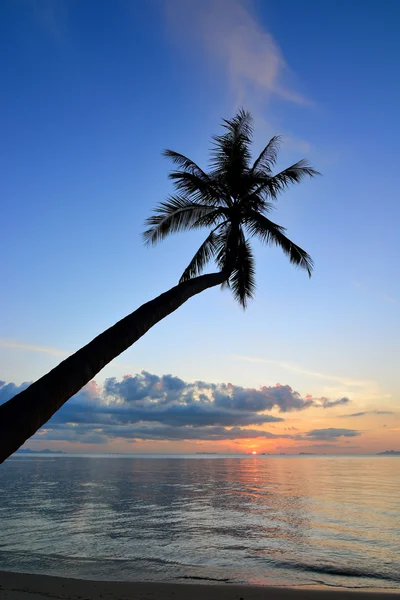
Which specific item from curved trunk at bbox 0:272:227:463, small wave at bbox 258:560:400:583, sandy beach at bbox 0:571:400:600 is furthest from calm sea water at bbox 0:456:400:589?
curved trunk at bbox 0:272:227:463

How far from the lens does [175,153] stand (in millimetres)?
16438

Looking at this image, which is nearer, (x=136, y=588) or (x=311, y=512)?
(x=136, y=588)

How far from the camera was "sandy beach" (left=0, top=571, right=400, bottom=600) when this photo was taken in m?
8.11

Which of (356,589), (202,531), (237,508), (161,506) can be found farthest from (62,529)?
(356,589)

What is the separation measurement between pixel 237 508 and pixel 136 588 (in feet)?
50.7

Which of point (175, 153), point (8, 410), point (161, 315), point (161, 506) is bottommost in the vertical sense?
point (161, 506)

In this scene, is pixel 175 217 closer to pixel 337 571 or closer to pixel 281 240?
pixel 281 240

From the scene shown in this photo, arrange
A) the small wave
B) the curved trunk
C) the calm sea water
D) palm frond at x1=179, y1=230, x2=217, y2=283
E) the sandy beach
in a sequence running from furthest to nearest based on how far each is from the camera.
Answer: palm frond at x1=179, y1=230, x2=217, y2=283
the calm sea water
the small wave
the sandy beach
the curved trunk

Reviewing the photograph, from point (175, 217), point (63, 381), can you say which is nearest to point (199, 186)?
point (175, 217)

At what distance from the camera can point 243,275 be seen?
1772 centimetres

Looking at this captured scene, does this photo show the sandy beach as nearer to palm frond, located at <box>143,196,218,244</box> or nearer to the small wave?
the small wave

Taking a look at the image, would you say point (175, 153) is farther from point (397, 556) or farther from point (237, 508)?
point (237, 508)

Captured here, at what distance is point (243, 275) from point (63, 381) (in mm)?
12817

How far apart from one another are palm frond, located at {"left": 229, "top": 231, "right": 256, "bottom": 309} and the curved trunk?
9.08 m
